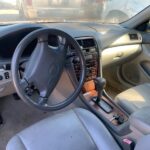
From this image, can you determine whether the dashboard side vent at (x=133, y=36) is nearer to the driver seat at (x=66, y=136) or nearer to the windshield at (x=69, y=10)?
the windshield at (x=69, y=10)

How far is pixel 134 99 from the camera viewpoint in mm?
1851

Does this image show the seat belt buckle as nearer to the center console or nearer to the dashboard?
the center console

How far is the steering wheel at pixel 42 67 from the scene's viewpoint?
4.06 feet

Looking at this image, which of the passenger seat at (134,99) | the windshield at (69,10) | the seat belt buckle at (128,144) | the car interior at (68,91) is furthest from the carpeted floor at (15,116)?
the seat belt buckle at (128,144)

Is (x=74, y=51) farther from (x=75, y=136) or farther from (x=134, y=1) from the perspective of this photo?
(x=134, y=1)

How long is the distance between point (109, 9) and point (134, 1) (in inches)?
10.6

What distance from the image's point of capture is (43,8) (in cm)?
237

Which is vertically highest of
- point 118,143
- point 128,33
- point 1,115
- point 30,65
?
point 30,65

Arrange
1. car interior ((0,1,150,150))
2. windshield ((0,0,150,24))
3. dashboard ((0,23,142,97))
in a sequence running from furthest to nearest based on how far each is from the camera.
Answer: windshield ((0,0,150,24)) → dashboard ((0,23,142,97)) → car interior ((0,1,150,150))

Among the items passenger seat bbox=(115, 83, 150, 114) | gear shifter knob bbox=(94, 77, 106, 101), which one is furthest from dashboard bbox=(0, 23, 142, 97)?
passenger seat bbox=(115, 83, 150, 114)

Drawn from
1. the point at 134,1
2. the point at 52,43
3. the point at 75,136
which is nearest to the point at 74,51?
the point at 52,43

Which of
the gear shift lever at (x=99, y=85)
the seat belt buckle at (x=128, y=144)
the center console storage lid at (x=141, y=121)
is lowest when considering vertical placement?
the seat belt buckle at (x=128, y=144)

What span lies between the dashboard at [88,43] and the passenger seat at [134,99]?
25 centimetres

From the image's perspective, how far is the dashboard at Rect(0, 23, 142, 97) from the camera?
147 cm
